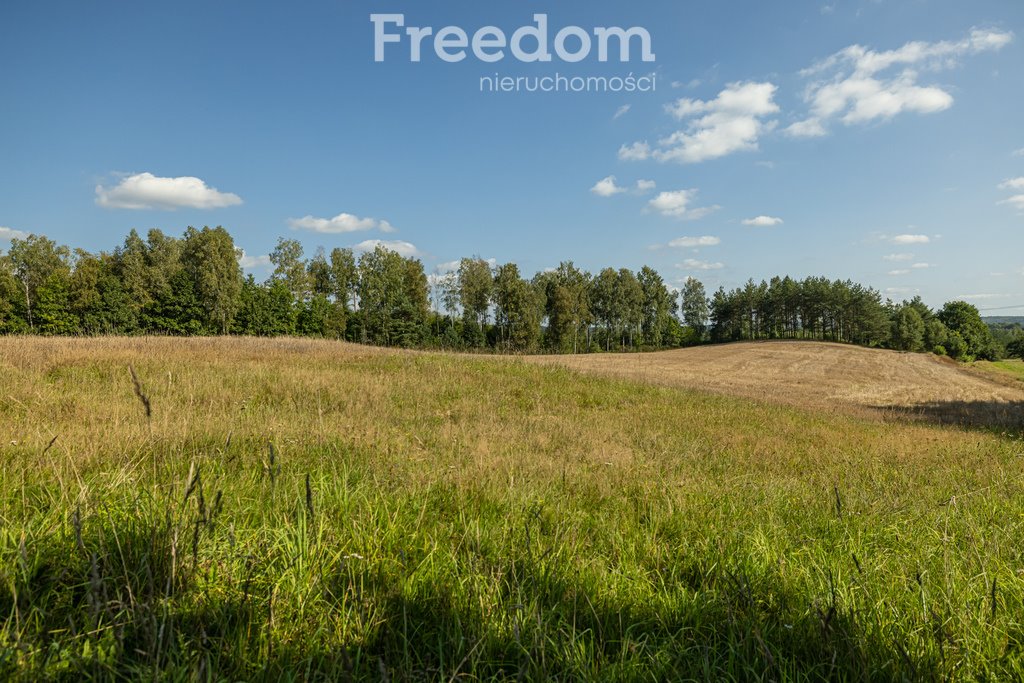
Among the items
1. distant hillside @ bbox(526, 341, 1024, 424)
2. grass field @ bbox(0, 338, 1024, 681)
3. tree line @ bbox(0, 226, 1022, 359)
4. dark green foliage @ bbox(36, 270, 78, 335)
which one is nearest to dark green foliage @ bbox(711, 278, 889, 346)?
tree line @ bbox(0, 226, 1022, 359)

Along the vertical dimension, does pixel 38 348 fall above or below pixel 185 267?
below

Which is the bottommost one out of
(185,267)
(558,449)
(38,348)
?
(558,449)

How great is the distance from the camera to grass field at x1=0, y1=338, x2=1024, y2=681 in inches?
74.9

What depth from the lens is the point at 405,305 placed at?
63.3m

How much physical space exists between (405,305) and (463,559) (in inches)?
2469

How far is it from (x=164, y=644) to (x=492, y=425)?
647cm

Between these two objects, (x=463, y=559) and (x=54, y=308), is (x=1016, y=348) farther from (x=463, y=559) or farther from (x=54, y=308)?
(x=54, y=308)

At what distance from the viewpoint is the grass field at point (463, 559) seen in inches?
74.9

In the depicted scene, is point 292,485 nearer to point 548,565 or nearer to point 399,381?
point 548,565

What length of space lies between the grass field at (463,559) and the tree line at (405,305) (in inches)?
723

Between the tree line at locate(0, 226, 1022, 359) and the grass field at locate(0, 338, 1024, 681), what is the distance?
18370 millimetres

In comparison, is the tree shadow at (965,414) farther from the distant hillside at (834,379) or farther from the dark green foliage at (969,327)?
the dark green foliage at (969,327)

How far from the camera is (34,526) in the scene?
2.48 meters

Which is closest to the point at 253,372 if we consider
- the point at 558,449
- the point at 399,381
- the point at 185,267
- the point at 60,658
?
the point at 399,381
